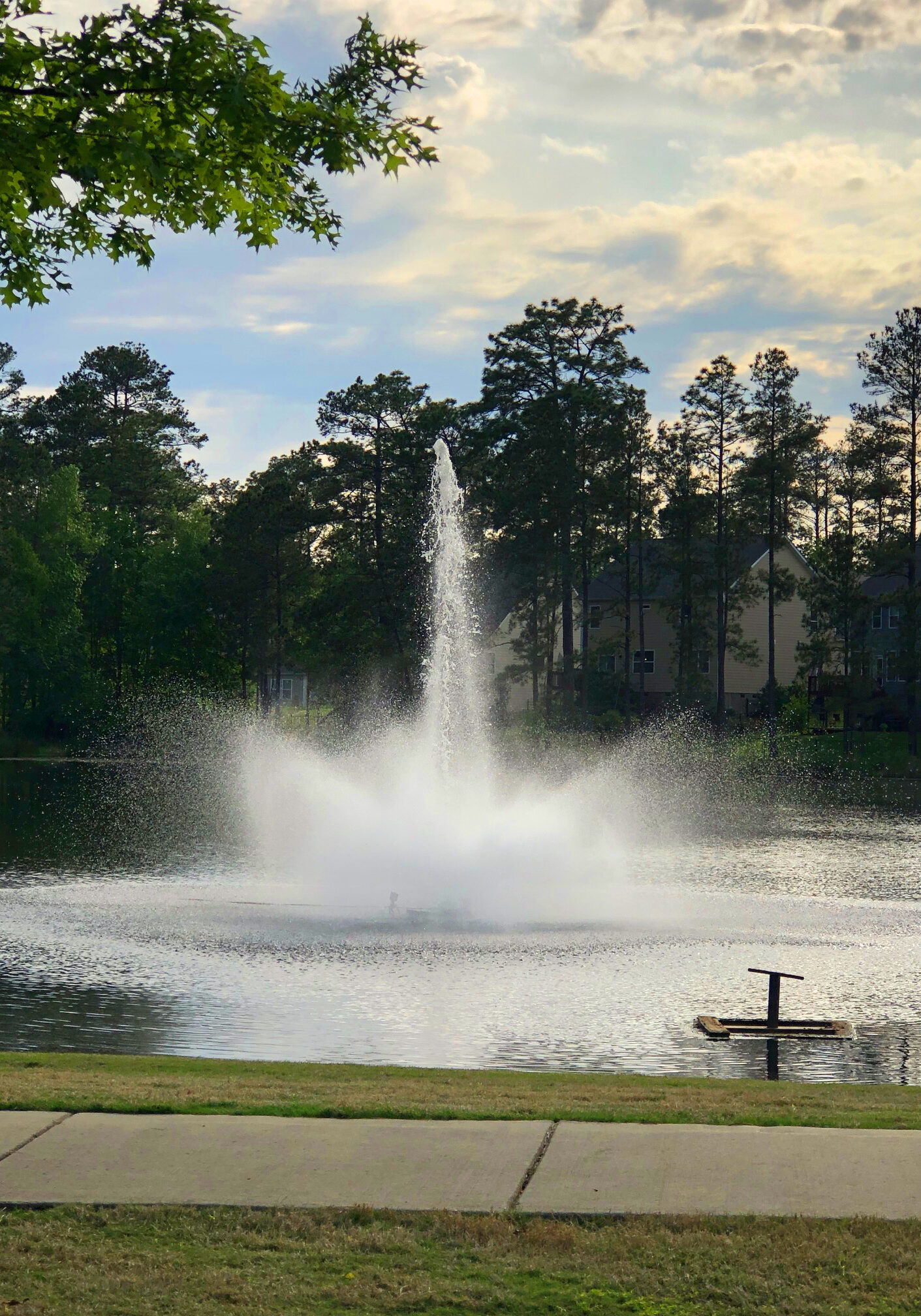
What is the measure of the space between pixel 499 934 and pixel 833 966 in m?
5.29

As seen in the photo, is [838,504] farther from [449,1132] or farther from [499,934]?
[449,1132]

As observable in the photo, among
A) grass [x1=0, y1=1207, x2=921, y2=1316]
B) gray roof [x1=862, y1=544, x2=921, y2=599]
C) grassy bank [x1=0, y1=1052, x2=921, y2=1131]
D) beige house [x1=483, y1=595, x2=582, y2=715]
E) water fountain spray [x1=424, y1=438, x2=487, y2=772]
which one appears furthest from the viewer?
gray roof [x1=862, y1=544, x2=921, y2=599]

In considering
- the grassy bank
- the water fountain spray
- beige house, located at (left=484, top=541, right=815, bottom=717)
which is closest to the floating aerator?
the grassy bank

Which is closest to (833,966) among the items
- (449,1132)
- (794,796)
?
(449,1132)

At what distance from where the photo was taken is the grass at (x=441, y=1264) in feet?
18.7

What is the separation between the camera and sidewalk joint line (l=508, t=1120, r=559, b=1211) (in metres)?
6.95

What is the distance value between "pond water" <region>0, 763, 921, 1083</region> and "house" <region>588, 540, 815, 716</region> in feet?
162

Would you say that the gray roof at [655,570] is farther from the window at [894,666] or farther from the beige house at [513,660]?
→ the window at [894,666]

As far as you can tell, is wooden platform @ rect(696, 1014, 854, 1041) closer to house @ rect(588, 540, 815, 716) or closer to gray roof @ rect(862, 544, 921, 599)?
gray roof @ rect(862, 544, 921, 599)

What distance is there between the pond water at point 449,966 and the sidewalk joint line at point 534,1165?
5.36m

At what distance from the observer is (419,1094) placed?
35.0ft

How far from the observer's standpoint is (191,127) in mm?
10219

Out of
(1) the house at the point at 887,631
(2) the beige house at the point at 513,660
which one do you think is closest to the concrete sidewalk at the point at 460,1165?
(1) the house at the point at 887,631

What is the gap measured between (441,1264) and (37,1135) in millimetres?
3166
